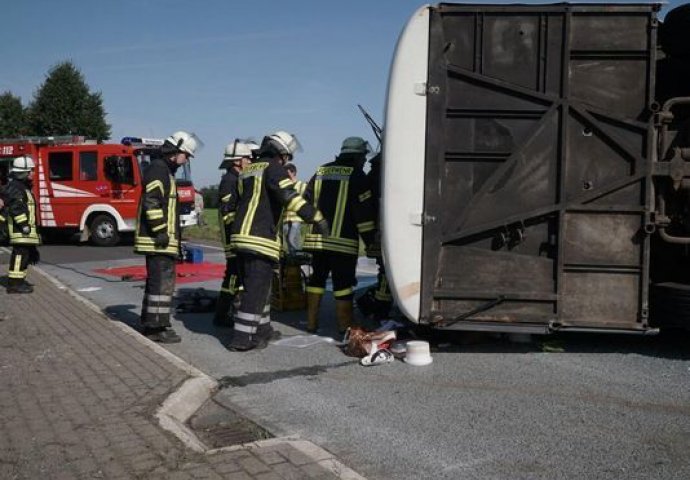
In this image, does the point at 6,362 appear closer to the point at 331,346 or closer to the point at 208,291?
the point at 331,346

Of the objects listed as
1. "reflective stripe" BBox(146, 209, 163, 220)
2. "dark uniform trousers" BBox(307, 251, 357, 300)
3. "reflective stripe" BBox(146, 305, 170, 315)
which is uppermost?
"reflective stripe" BBox(146, 209, 163, 220)

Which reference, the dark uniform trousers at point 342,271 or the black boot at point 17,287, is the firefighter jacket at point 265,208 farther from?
the black boot at point 17,287

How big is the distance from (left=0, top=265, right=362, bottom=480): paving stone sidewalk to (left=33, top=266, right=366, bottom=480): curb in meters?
0.01

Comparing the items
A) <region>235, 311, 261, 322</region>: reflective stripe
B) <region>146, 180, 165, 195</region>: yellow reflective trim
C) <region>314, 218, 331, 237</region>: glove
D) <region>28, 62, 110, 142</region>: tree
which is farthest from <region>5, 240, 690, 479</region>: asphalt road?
<region>28, 62, 110, 142</region>: tree

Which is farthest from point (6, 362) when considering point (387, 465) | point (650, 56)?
point (650, 56)

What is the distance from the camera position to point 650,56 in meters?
5.21

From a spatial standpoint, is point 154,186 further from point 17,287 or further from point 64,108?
point 64,108

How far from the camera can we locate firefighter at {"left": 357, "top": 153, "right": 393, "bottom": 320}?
6.53 meters

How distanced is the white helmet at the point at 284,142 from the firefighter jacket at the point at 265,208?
120 mm

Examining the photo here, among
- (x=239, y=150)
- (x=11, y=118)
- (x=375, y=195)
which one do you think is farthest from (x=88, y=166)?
(x=11, y=118)

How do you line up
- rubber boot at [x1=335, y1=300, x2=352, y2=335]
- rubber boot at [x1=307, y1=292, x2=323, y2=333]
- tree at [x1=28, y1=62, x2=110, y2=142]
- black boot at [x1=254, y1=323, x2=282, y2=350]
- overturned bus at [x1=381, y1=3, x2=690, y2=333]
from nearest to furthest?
overturned bus at [x1=381, y1=3, x2=690, y2=333], black boot at [x1=254, y1=323, x2=282, y2=350], rubber boot at [x1=335, y1=300, x2=352, y2=335], rubber boot at [x1=307, y1=292, x2=323, y2=333], tree at [x1=28, y1=62, x2=110, y2=142]

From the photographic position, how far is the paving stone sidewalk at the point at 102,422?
3.35 metres

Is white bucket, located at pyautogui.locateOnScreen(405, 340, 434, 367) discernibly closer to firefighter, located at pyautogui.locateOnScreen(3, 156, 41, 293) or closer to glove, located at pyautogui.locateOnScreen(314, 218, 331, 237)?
glove, located at pyautogui.locateOnScreen(314, 218, 331, 237)

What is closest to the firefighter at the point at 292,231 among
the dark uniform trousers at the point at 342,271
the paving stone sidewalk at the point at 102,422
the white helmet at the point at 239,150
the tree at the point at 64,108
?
the white helmet at the point at 239,150
